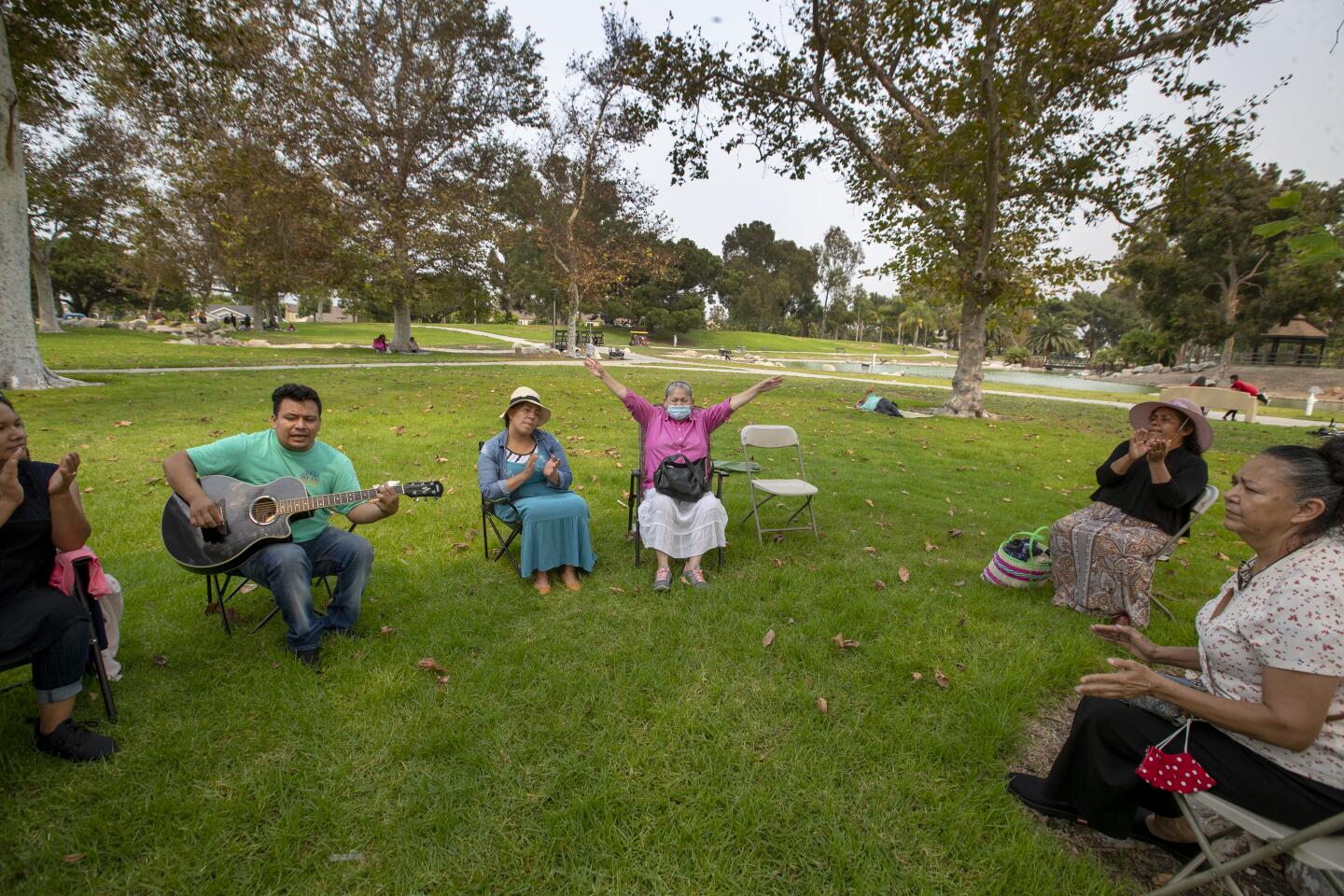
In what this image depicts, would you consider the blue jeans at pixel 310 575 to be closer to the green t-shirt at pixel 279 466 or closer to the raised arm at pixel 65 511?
the green t-shirt at pixel 279 466

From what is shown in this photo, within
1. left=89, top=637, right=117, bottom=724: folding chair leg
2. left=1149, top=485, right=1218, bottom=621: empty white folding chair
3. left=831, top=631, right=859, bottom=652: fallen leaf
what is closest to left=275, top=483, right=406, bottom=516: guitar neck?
left=89, top=637, right=117, bottom=724: folding chair leg

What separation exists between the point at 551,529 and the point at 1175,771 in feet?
12.2

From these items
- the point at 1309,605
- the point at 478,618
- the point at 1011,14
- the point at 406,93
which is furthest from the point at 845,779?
the point at 406,93

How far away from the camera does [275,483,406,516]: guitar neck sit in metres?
3.50

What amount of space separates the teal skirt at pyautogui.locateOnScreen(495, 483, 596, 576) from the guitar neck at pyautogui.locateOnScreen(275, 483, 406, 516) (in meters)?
1.07

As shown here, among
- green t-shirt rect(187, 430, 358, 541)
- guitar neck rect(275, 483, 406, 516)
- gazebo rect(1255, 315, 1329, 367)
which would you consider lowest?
guitar neck rect(275, 483, 406, 516)

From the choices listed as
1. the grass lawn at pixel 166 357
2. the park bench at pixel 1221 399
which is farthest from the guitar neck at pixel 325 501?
the park bench at pixel 1221 399

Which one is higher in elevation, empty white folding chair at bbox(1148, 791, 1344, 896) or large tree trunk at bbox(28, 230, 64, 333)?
large tree trunk at bbox(28, 230, 64, 333)

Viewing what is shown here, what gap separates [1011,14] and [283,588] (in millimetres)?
13069

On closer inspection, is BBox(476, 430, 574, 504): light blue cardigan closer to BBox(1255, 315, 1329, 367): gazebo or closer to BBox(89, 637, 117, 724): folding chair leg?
BBox(89, 637, 117, 724): folding chair leg

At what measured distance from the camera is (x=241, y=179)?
1441cm

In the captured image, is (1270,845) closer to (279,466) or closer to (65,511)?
(279,466)

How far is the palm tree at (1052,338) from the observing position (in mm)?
78312

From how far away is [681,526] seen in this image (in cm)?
488
